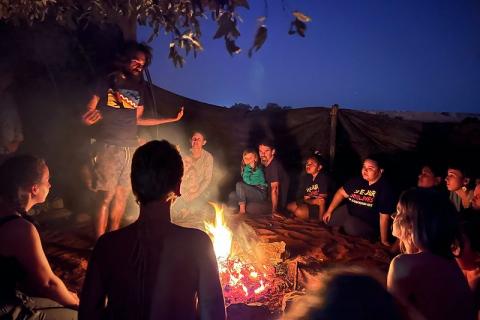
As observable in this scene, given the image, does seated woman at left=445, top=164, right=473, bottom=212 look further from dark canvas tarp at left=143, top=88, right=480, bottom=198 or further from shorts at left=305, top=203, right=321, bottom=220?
shorts at left=305, top=203, right=321, bottom=220

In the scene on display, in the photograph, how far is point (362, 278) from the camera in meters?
1.22

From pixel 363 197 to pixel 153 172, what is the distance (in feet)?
17.8

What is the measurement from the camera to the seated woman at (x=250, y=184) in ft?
26.7

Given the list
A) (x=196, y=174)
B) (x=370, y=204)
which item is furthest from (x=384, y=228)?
(x=196, y=174)

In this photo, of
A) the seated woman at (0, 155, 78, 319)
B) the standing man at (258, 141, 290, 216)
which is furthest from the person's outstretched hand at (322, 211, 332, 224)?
the seated woman at (0, 155, 78, 319)

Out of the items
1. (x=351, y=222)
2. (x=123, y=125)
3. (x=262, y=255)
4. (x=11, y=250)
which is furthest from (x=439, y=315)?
(x=351, y=222)

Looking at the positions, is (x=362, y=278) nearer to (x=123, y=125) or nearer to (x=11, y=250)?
(x=11, y=250)

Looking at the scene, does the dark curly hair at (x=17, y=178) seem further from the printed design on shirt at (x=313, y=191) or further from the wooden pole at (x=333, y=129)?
the wooden pole at (x=333, y=129)

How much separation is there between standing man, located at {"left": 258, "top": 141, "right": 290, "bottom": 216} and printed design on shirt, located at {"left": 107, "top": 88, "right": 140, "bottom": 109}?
3.74 m

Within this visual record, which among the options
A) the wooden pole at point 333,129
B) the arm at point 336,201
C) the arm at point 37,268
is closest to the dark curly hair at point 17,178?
the arm at point 37,268

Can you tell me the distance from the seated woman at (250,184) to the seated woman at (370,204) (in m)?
2.01

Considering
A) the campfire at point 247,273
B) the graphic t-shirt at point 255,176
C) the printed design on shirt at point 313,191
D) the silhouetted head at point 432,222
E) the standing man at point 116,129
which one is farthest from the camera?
the graphic t-shirt at point 255,176

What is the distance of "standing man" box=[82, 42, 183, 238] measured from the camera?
15.7 ft

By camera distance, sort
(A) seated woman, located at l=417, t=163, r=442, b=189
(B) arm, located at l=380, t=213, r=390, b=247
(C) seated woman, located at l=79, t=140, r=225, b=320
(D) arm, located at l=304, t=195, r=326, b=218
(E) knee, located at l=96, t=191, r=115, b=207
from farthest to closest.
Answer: (D) arm, located at l=304, t=195, r=326, b=218 < (A) seated woman, located at l=417, t=163, r=442, b=189 < (B) arm, located at l=380, t=213, r=390, b=247 < (E) knee, located at l=96, t=191, r=115, b=207 < (C) seated woman, located at l=79, t=140, r=225, b=320
